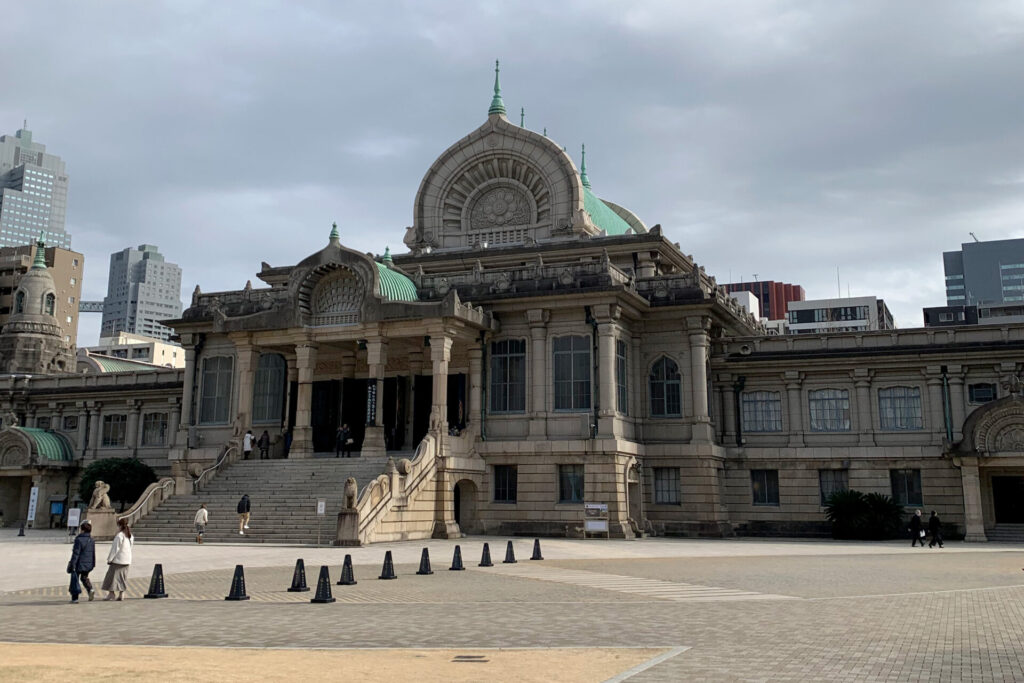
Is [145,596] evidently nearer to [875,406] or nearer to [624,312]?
[624,312]

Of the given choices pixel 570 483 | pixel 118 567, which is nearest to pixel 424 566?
pixel 118 567

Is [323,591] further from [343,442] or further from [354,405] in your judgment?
[354,405]

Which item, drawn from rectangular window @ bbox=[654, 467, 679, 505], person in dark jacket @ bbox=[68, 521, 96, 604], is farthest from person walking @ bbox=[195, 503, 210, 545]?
rectangular window @ bbox=[654, 467, 679, 505]

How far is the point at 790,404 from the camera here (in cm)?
4638

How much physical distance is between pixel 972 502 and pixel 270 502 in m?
30.2

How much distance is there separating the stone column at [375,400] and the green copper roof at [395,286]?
2167mm

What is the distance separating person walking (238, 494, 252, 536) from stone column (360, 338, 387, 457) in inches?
272

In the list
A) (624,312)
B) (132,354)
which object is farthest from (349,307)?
(132,354)

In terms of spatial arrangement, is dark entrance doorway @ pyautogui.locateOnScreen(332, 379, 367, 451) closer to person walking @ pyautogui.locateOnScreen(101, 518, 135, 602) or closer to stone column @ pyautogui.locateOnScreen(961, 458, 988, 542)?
person walking @ pyautogui.locateOnScreen(101, 518, 135, 602)

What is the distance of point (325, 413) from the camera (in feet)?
157

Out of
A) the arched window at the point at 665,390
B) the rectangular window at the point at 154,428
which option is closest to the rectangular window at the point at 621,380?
the arched window at the point at 665,390

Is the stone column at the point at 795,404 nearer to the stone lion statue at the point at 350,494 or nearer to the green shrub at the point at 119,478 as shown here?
the stone lion statue at the point at 350,494

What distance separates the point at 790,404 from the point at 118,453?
1628 inches

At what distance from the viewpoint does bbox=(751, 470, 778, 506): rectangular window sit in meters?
45.8
